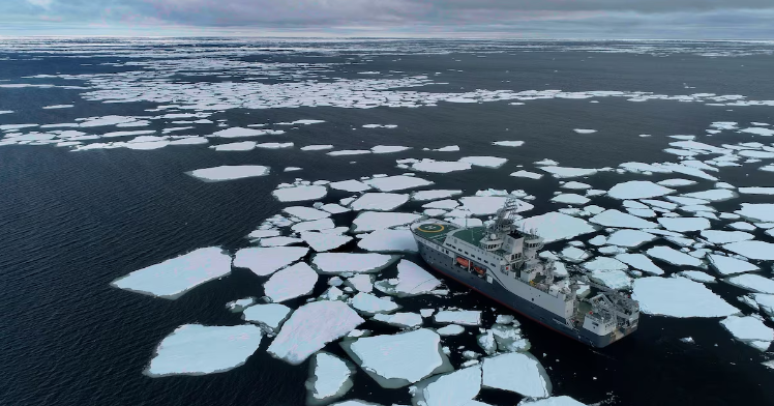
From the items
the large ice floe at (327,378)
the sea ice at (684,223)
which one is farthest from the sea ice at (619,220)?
the large ice floe at (327,378)

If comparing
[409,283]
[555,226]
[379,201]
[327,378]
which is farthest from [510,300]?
[379,201]

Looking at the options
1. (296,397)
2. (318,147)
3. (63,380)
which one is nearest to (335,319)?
(296,397)

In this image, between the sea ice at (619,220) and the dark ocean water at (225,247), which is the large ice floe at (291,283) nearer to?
the dark ocean water at (225,247)

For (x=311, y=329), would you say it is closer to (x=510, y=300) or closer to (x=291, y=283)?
(x=291, y=283)

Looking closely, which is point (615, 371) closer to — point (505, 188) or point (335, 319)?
point (335, 319)

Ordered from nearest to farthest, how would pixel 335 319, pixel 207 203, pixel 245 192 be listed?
1. pixel 335 319
2. pixel 207 203
3. pixel 245 192
